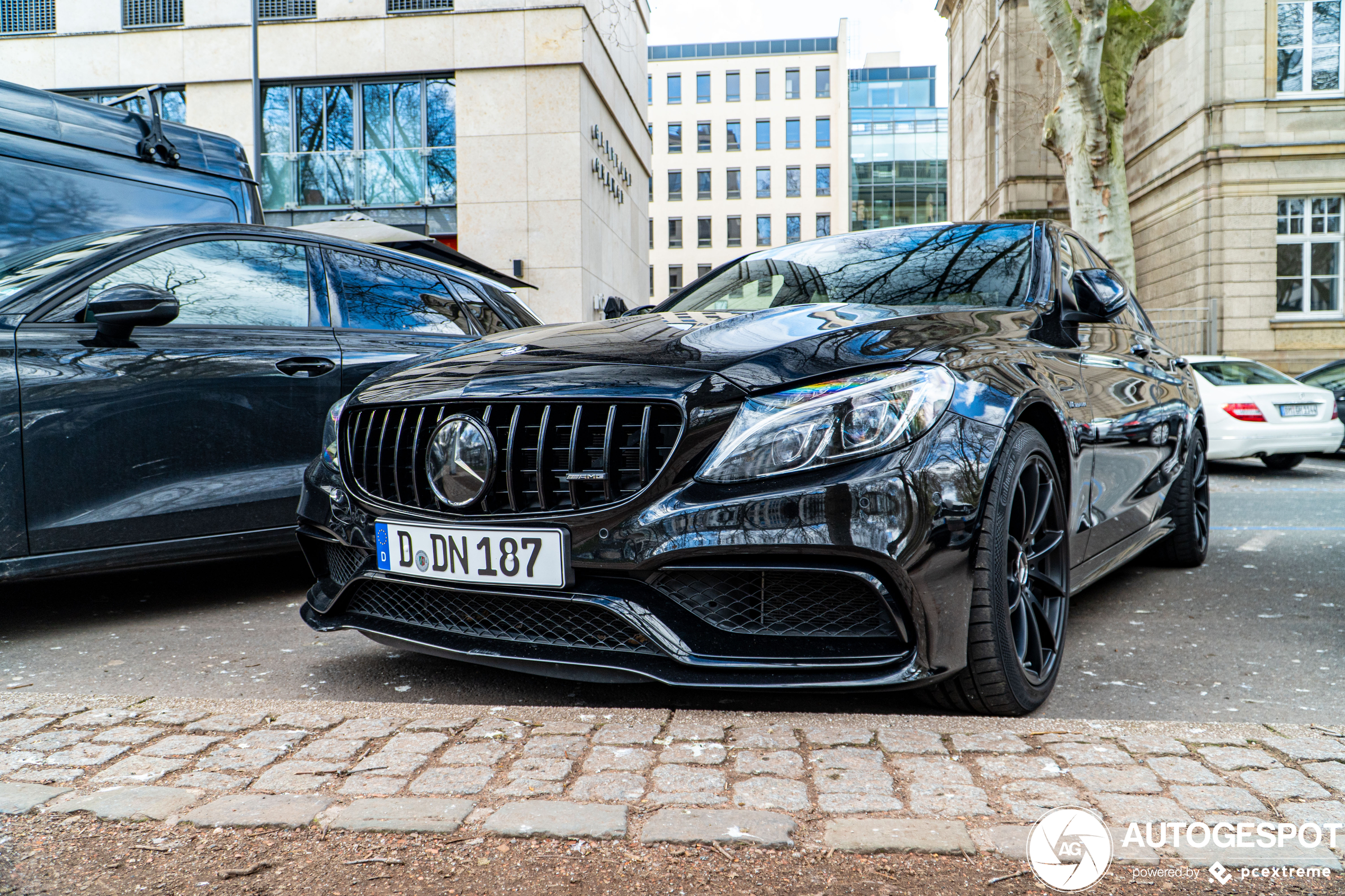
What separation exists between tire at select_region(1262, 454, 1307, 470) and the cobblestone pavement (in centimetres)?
989

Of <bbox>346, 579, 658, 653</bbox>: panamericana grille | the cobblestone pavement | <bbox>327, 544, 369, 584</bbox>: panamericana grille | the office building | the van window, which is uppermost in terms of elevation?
the office building

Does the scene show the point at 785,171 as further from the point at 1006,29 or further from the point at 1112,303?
the point at 1112,303

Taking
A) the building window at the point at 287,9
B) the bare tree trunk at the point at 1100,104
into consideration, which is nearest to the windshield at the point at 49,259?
the bare tree trunk at the point at 1100,104

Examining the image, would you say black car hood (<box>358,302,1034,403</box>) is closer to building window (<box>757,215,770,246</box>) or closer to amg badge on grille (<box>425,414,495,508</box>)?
amg badge on grille (<box>425,414,495,508</box>)

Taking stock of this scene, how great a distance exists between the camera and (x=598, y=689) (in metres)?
2.85

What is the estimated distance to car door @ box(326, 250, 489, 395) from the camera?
429 centimetres

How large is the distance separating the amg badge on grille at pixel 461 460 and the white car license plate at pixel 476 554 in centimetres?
9

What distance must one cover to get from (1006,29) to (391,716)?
105ft

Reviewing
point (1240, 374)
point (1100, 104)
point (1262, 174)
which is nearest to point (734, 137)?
point (1262, 174)

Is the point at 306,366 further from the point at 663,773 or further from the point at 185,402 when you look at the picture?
the point at 663,773

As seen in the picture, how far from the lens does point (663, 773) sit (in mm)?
2121

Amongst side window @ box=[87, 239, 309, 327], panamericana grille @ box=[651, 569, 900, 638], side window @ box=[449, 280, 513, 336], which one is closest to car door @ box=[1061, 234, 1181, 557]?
panamericana grille @ box=[651, 569, 900, 638]

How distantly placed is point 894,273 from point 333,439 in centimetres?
189

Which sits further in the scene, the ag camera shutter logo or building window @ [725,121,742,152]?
building window @ [725,121,742,152]
